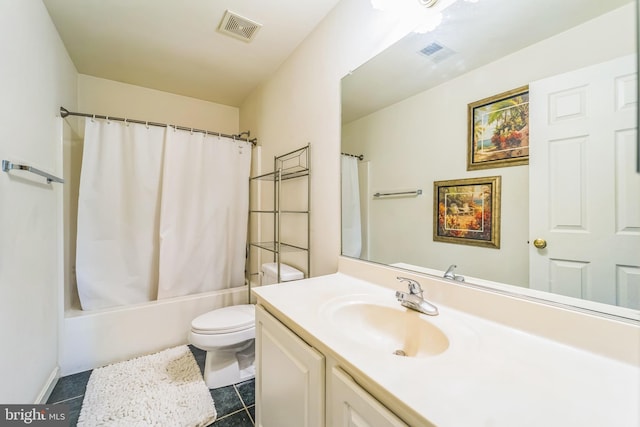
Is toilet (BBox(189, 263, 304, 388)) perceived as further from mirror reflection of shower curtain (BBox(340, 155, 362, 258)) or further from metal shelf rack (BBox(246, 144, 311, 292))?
mirror reflection of shower curtain (BBox(340, 155, 362, 258))

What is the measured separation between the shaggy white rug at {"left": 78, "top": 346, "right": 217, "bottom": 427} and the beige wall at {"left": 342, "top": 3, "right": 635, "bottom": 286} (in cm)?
132

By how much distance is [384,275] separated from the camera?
1.16 metres

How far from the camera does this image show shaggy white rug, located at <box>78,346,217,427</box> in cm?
130

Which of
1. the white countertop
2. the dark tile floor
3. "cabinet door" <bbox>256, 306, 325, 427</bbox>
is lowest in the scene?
the dark tile floor

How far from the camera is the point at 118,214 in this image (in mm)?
1962

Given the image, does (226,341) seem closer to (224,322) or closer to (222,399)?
(224,322)

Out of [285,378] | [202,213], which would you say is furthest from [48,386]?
[285,378]

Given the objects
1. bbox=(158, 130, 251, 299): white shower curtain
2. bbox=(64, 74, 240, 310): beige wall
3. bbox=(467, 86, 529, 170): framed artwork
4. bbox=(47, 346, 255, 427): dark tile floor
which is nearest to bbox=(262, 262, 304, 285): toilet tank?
bbox=(158, 130, 251, 299): white shower curtain

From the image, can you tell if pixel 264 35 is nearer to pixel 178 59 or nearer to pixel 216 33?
pixel 216 33

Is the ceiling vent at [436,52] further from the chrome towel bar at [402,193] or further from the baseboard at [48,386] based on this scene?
the baseboard at [48,386]

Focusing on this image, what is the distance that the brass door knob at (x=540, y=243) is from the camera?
2.56 feet

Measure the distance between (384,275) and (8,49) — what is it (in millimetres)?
1932

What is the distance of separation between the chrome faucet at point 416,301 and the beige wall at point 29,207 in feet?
5.23

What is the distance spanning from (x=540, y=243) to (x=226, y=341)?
1648 millimetres
